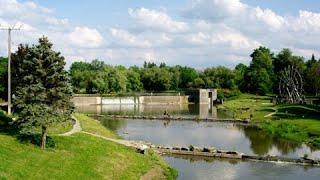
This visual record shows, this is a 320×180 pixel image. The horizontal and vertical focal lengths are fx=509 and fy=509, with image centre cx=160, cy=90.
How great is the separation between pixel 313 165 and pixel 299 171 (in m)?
3.41

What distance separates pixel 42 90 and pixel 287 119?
2261 inches

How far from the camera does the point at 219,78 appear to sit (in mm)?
173125

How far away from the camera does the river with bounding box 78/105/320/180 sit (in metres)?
45.2

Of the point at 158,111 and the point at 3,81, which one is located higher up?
the point at 3,81

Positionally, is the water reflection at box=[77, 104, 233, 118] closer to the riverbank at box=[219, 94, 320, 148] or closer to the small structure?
the riverbank at box=[219, 94, 320, 148]

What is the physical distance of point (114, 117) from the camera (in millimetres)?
98125

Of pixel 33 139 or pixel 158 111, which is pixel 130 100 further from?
pixel 33 139

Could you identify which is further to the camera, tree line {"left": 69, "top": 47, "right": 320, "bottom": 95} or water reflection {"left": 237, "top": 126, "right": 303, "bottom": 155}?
tree line {"left": 69, "top": 47, "right": 320, "bottom": 95}

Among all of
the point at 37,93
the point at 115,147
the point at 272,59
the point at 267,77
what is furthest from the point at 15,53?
the point at 272,59

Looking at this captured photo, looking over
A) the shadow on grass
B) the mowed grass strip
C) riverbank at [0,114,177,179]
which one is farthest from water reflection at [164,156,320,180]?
the shadow on grass

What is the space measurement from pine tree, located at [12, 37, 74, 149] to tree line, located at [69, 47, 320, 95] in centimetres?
10970

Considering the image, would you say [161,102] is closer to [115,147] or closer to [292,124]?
[292,124]

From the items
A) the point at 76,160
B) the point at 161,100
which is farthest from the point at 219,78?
the point at 76,160

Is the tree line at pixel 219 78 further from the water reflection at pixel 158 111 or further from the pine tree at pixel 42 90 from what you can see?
the pine tree at pixel 42 90
